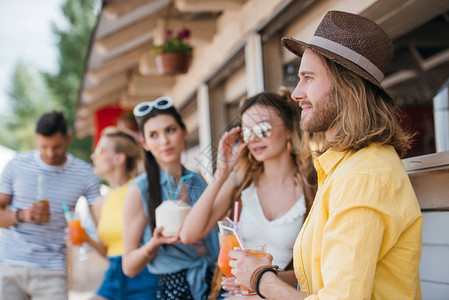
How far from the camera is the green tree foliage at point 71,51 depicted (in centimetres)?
2106

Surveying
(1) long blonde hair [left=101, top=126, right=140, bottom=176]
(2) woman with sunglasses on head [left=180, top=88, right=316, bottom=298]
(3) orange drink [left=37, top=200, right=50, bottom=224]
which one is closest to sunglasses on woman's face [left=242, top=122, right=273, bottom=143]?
(2) woman with sunglasses on head [left=180, top=88, right=316, bottom=298]

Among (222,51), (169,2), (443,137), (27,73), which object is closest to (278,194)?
(443,137)

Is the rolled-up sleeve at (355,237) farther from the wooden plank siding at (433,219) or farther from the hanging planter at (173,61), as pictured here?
the hanging planter at (173,61)

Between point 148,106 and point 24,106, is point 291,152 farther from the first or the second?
point 24,106

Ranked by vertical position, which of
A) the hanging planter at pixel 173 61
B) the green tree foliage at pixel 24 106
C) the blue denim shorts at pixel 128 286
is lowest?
the blue denim shorts at pixel 128 286

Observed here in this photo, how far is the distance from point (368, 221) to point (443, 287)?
904mm

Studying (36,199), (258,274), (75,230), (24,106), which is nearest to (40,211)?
(36,199)

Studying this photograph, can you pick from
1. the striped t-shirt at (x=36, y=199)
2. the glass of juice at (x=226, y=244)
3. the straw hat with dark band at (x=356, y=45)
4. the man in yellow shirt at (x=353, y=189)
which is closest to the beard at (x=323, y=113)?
the man in yellow shirt at (x=353, y=189)

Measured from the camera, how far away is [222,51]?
452 cm

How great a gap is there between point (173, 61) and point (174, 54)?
0.21 feet

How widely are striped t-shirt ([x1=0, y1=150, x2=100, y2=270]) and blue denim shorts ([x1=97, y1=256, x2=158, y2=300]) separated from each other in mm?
368

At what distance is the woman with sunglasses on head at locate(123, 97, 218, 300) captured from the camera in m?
2.46

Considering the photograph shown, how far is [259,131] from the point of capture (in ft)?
7.47

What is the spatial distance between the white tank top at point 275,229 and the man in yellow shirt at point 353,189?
503 mm
